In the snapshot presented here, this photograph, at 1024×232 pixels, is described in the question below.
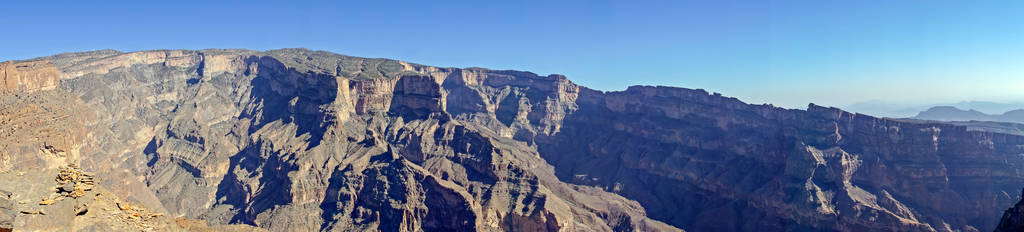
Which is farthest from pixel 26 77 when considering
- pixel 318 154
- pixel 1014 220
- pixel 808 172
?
pixel 808 172

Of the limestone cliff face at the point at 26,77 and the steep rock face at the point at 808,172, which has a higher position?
the limestone cliff face at the point at 26,77

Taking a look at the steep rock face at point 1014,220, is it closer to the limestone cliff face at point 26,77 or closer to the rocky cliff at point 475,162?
the rocky cliff at point 475,162

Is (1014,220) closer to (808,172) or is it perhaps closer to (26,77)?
(808,172)

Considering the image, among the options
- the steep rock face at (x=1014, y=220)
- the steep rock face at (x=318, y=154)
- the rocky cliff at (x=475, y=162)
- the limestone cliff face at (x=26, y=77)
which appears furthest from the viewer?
the rocky cliff at (x=475, y=162)

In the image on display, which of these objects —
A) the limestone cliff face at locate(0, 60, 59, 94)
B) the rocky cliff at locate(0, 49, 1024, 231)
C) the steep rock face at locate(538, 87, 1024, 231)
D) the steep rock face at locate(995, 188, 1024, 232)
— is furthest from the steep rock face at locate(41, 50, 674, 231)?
the steep rock face at locate(995, 188, 1024, 232)

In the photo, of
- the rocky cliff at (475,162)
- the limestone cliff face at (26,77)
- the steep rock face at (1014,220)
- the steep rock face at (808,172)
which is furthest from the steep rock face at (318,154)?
the steep rock face at (1014,220)

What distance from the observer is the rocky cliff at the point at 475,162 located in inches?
3487

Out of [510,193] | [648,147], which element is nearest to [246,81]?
[510,193]

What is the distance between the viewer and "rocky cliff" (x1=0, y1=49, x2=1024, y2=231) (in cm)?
8856

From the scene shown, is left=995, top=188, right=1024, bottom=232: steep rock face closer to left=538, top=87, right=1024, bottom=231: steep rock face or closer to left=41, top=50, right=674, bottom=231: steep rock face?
left=538, top=87, right=1024, bottom=231: steep rock face

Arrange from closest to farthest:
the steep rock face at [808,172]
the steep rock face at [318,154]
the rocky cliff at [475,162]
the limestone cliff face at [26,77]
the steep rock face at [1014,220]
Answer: the steep rock face at [1014,220] < the limestone cliff face at [26,77] < the steep rock face at [318,154] < the rocky cliff at [475,162] < the steep rock face at [808,172]

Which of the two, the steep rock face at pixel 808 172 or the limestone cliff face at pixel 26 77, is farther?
the steep rock face at pixel 808 172

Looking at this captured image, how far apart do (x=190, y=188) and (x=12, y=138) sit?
39.1m

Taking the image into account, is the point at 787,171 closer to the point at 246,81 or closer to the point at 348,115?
the point at 348,115
